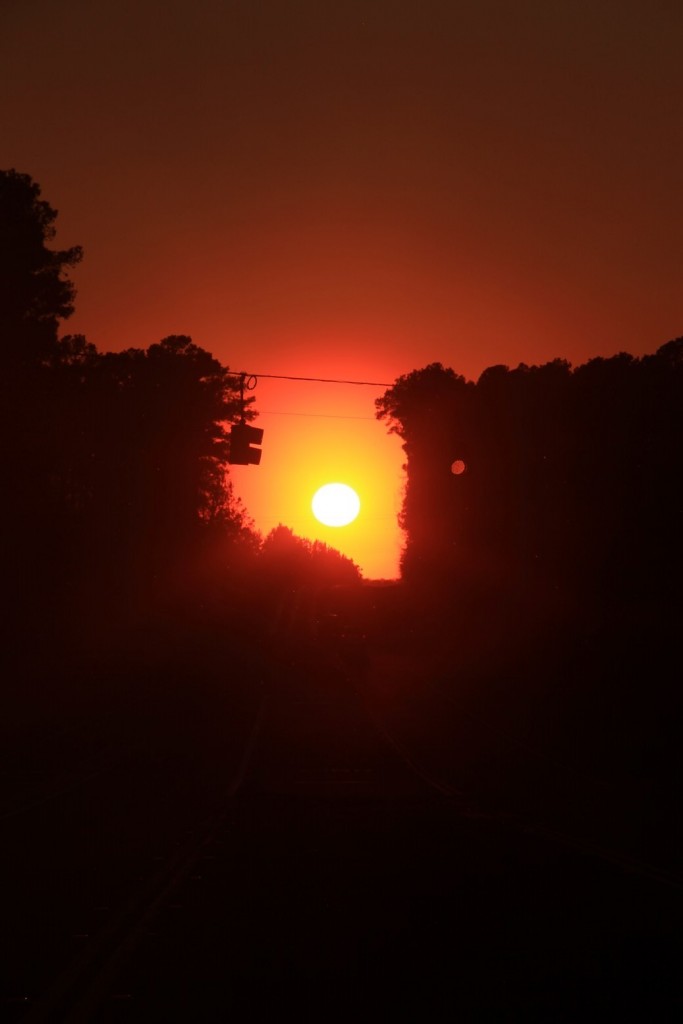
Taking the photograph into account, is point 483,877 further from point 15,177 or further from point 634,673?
point 15,177

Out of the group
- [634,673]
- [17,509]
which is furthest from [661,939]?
[17,509]

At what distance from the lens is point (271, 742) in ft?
119

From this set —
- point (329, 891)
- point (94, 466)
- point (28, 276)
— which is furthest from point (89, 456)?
point (329, 891)

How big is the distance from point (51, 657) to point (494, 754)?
23.3 meters

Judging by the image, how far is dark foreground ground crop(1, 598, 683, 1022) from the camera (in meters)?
7.75

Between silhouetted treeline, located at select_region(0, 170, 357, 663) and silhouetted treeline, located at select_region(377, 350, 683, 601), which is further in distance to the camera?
silhouetted treeline, located at select_region(377, 350, 683, 601)

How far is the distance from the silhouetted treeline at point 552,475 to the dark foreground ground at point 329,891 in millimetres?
10702

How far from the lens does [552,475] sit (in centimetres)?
6091

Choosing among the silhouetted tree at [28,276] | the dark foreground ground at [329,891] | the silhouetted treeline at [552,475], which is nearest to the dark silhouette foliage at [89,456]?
the silhouetted tree at [28,276]

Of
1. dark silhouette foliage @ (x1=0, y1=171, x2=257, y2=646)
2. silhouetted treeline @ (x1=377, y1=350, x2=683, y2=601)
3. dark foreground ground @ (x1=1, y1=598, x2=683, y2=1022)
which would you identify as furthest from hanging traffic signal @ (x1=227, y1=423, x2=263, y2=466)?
silhouetted treeline @ (x1=377, y1=350, x2=683, y2=601)

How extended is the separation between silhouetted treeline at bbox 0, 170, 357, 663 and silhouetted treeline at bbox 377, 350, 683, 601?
13.6 m

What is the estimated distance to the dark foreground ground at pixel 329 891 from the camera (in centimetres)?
775

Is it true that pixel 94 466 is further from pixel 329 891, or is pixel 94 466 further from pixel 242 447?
pixel 329 891

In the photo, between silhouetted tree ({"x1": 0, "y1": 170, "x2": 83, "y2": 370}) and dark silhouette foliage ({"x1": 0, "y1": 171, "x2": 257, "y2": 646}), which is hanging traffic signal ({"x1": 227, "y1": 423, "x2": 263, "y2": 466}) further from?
silhouetted tree ({"x1": 0, "y1": 170, "x2": 83, "y2": 370})
